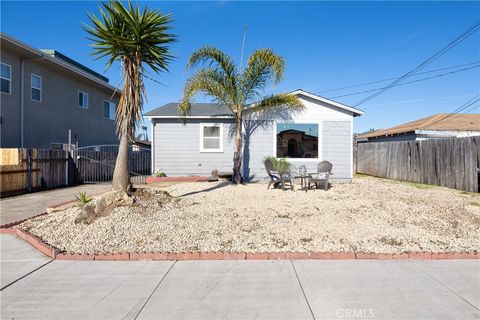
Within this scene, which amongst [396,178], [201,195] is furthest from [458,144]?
[201,195]

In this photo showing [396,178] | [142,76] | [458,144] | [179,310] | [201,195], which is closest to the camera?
[179,310]

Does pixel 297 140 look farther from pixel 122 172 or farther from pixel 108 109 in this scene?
pixel 108 109

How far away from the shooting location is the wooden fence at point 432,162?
11258mm

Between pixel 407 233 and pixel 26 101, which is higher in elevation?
pixel 26 101

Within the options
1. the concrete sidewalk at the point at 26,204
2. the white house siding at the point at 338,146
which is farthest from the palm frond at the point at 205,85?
the concrete sidewalk at the point at 26,204

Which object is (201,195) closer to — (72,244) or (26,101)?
(72,244)

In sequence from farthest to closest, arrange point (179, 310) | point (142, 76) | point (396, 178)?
point (396, 178) < point (142, 76) < point (179, 310)

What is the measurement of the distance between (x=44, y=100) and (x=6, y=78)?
2.45 meters

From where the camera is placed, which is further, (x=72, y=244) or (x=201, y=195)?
(x=201, y=195)

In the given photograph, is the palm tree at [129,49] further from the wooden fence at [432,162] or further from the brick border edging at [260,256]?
the wooden fence at [432,162]

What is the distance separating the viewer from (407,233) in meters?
5.56

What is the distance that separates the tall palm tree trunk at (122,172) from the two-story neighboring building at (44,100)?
11.5 feet

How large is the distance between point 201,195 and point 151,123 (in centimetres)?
615

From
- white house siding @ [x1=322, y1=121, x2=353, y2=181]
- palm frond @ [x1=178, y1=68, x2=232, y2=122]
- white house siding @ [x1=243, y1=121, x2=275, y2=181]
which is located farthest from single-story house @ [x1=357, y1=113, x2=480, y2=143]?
palm frond @ [x1=178, y1=68, x2=232, y2=122]
